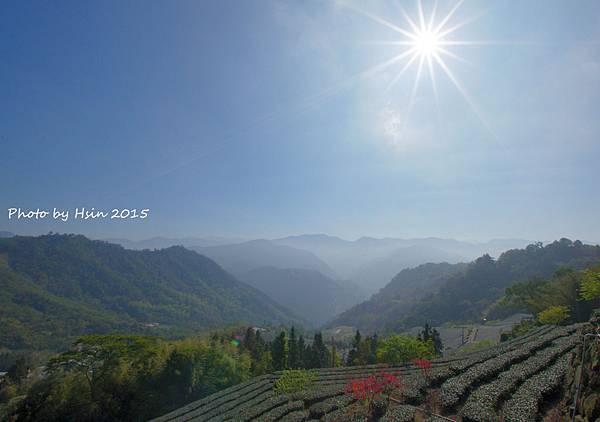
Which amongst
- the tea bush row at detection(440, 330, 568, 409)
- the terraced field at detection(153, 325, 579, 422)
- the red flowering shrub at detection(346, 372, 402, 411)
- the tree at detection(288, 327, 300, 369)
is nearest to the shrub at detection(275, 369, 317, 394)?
the terraced field at detection(153, 325, 579, 422)

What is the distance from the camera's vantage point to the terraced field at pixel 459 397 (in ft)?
42.3

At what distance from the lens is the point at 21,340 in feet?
439

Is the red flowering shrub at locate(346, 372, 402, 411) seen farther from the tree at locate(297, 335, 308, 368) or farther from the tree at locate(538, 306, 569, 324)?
the tree at locate(297, 335, 308, 368)

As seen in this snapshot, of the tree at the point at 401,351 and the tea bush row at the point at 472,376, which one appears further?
the tree at the point at 401,351

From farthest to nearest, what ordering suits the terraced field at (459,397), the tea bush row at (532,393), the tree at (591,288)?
the tree at (591,288) < the terraced field at (459,397) < the tea bush row at (532,393)

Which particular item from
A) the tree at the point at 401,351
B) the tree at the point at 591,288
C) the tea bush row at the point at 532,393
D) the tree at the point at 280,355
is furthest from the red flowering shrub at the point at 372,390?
the tree at the point at 280,355

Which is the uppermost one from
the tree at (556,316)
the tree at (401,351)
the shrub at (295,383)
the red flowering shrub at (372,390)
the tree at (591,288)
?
the tree at (591,288)

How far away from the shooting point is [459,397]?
14781mm

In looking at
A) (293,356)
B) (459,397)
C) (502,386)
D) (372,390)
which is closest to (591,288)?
(502,386)

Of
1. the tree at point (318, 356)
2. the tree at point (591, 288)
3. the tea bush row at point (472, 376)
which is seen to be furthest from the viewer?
the tree at point (318, 356)

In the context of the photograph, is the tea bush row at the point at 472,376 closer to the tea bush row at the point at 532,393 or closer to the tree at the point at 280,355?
the tea bush row at the point at 532,393

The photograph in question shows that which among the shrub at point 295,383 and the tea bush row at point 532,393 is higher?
the tea bush row at point 532,393

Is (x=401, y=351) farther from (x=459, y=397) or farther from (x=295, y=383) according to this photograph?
(x=459, y=397)

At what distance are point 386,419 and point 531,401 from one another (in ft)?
20.1
